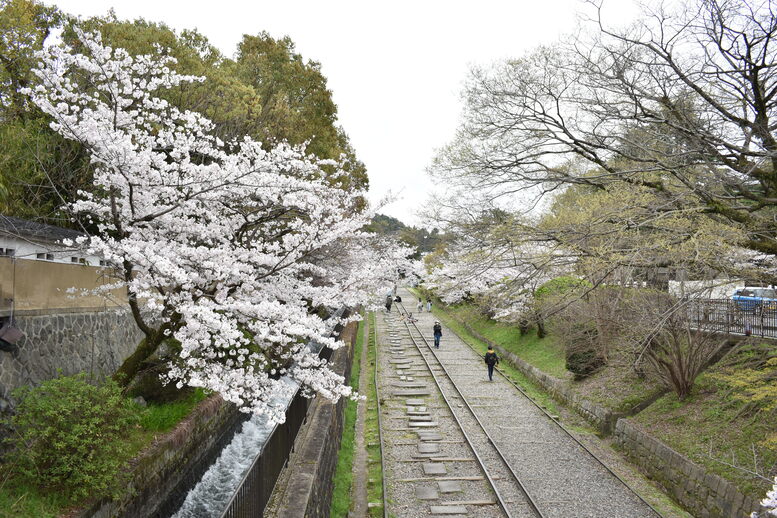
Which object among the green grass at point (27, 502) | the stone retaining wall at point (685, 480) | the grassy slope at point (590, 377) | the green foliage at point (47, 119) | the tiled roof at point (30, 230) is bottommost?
the stone retaining wall at point (685, 480)

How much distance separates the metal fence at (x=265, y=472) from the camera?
550cm

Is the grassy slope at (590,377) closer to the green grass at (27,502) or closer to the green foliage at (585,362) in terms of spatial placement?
the green foliage at (585,362)

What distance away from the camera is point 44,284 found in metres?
9.32

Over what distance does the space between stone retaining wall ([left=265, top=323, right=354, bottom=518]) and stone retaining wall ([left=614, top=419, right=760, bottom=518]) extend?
6706mm

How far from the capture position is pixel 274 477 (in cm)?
763

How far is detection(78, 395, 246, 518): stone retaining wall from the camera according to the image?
7852 mm

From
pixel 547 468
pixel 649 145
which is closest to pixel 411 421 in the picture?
pixel 547 468

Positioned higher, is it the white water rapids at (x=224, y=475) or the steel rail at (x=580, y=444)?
the steel rail at (x=580, y=444)

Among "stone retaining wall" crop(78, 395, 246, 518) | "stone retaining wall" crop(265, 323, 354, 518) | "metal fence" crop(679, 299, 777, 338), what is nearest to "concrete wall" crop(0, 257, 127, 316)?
"stone retaining wall" crop(78, 395, 246, 518)

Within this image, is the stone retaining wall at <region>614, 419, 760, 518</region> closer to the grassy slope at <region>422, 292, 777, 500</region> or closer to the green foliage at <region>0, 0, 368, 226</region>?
the grassy slope at <region>422, 292, 777, 500</region>

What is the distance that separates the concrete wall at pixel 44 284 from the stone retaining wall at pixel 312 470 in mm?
4729

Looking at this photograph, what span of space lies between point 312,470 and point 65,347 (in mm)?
5470

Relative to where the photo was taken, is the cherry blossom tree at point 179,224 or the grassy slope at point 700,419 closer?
the cherry blossom tree at point 179,224

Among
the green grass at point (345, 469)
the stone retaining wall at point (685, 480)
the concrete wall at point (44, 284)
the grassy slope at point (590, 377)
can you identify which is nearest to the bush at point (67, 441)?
the concrete wall at point (44, 284)
